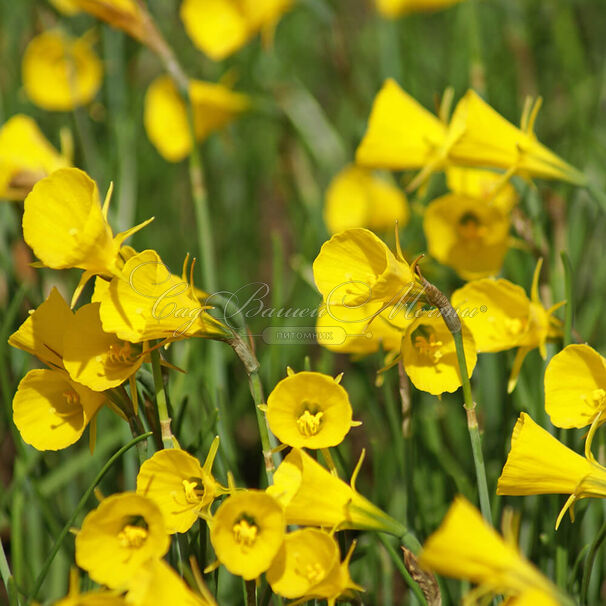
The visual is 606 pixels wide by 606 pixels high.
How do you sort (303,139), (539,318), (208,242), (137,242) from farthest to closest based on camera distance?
(303,139) < (137,242) < (208,242) < (539,318)

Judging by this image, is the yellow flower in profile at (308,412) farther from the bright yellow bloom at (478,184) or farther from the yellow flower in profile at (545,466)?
the bright yellow bloom at (478,184)

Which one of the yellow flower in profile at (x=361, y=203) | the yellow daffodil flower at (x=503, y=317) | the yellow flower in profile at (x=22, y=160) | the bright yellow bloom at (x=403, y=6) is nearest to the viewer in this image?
the yellow daffodil flower at (x=503, y=317)

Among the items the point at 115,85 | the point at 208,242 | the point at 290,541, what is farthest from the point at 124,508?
the point at 115,85

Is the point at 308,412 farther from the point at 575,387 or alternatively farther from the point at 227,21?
the point at 227,21

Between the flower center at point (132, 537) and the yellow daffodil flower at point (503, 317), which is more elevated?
the yellow daffodil flower at point (503, 317)

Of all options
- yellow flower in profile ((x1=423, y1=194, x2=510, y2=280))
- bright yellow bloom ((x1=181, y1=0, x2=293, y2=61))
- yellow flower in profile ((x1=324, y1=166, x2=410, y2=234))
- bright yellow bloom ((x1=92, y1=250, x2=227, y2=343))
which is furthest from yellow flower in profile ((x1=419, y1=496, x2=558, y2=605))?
bright yellow bloom ((x1=181, y1=0, x2=293, y2=61))

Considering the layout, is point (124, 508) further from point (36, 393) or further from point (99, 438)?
point (99, 438)

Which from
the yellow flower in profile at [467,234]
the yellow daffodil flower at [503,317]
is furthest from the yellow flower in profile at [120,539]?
the yellow flower in profile at [467,234]
